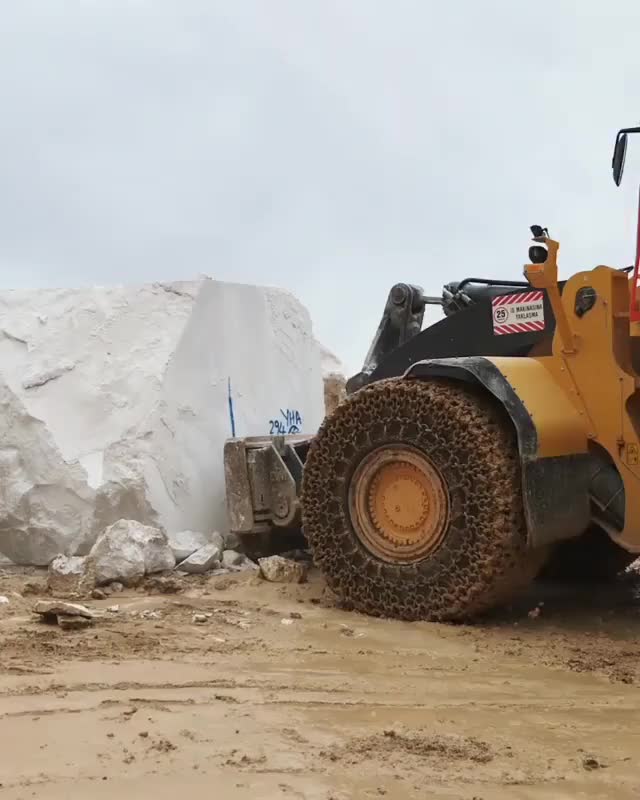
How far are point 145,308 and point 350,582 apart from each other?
9.50ft

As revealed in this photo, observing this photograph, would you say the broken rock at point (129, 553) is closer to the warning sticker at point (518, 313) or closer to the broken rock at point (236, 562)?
the broken rock at point (236, 562)

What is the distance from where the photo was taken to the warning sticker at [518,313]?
17.3 ft

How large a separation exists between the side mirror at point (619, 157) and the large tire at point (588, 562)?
2204 millimetres

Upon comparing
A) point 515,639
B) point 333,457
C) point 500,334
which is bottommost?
point 515,639

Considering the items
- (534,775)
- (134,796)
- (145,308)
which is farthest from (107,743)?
(145,308)

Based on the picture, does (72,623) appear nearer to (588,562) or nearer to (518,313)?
(518,313)

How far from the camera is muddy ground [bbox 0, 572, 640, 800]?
277 centimetres

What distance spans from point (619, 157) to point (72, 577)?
3.72 m

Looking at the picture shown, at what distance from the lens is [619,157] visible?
449 centimetres

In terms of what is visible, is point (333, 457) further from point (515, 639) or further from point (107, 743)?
point (107, 743)

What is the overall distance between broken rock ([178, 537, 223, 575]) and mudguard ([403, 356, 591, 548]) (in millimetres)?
2153

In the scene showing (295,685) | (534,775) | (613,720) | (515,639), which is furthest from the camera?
(515,639)

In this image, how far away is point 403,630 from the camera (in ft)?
16.1

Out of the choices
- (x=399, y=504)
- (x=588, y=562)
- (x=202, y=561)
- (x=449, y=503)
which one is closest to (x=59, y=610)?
(x=202, y=561)
